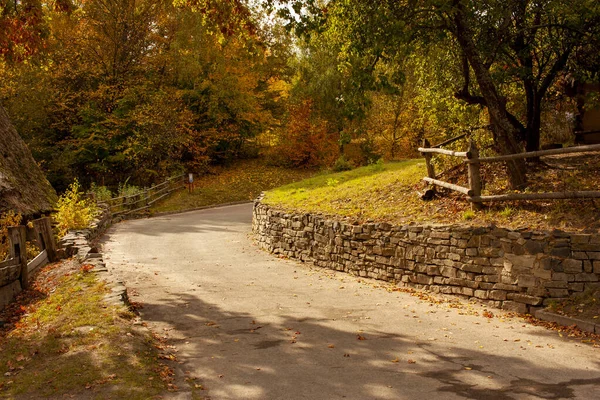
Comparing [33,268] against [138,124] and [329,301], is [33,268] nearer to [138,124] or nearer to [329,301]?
[329,301]

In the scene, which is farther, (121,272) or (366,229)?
(121,272)

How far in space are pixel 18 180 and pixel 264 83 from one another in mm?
31025

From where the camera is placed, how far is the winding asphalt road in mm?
6434

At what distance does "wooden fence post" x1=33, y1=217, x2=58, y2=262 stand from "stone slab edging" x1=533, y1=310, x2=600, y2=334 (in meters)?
10.0

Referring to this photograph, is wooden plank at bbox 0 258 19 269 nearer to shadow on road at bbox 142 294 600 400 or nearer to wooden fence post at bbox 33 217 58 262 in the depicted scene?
wooden fence post at bbox 33 217 58 262

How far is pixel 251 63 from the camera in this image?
130 ft

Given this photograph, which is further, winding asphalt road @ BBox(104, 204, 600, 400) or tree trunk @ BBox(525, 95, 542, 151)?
tree trunk @ BBox(525, 95, 542, 151)

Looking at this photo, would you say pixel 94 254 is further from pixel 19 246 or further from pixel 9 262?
pixel 9 262

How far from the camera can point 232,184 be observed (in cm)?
3666

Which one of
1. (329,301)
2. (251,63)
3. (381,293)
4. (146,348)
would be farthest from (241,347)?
(251,63)

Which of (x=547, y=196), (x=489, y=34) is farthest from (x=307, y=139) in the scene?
(x=547, y=196)

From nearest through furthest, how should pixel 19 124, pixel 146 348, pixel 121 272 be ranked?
pixel 146 348, pixel 121 272, pixel 19 124

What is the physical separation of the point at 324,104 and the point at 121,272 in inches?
999

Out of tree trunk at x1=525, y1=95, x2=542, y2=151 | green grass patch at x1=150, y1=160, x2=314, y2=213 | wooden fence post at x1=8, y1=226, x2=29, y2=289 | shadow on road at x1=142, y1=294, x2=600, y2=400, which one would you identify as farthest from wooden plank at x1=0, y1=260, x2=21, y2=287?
green grass patch at x1=150, y1=160, x2=314, y2=213
